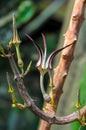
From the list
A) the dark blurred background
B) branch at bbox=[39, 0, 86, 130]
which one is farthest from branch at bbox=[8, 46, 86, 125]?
the dark blurred background

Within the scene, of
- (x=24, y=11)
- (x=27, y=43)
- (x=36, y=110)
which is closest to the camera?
(x=36, y=110)

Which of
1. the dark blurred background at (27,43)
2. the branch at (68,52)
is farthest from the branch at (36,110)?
the dark blurred background at (27,43)

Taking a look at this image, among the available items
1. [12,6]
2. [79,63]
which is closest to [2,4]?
[12,6]

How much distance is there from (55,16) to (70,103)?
46.9 inches

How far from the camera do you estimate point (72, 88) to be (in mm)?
1133

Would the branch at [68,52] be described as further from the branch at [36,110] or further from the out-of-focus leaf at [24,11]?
the out-of-focus leaf at [24,11]

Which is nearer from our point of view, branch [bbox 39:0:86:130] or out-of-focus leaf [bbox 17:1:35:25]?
branch [bbox 39:0:86:130]

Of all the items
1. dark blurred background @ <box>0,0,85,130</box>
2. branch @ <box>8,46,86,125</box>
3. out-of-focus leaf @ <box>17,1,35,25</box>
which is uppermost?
branch @ <box>8,46,86,125</box>

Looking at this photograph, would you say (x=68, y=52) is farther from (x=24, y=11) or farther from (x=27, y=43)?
(x=27, y=43)

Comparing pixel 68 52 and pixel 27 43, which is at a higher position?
pixel 68 52

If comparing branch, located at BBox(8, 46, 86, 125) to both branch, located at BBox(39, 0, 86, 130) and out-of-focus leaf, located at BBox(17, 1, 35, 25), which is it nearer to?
branch, located at BBox(39, 0, 86, 130)

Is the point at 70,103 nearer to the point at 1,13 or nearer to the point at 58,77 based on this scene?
the point at 58,77

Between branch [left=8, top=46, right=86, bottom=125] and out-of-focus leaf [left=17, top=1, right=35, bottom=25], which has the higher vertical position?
branch [left=8, top=46, right=86, bottom=125]

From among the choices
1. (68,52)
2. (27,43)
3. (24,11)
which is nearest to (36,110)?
(68,52)
